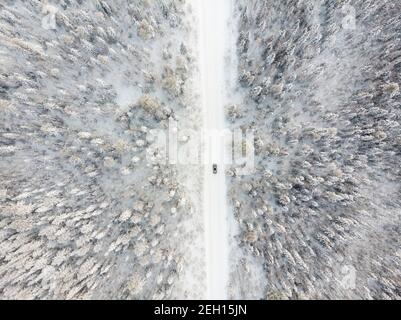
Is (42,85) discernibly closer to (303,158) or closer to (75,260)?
(75,260)

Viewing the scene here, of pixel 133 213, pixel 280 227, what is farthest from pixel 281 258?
pixel 133 213

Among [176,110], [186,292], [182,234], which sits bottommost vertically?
[186,292]

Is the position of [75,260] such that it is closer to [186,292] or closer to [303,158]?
[186,292]

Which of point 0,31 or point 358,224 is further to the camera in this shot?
point 358,224

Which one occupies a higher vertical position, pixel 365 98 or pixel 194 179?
pixel 365 98

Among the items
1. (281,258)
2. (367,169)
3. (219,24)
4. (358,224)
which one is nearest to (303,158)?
(367,169)

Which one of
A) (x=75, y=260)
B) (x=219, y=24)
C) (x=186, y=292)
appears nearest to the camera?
(x=75, y=260)

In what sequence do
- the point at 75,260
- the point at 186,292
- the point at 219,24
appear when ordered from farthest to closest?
the point at 219,24
the point at 186,292
the point at 75,260
